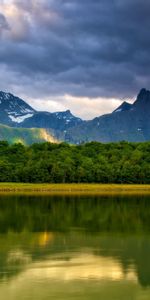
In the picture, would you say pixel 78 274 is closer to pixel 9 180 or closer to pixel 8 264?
pixel 8 264

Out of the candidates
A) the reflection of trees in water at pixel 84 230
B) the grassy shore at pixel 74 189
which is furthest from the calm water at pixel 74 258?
the grassy shore at pixel 74 189

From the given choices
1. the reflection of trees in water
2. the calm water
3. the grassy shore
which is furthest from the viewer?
the grassy shore

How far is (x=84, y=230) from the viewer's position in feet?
190

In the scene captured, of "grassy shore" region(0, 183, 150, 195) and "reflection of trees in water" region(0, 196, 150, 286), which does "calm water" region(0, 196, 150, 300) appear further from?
"grassy shore" region(0, 183, 150, 195)

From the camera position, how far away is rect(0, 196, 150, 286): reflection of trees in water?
40750 mm

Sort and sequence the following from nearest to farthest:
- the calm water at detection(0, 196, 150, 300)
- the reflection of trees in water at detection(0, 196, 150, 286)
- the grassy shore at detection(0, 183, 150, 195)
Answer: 1. the calm water at detection(0, 196, 150, 300)
2. the reflection of trees in water at detection(0, 196, 150, 286)
3. the grassy shore at detection(0, 183, 150, 195)

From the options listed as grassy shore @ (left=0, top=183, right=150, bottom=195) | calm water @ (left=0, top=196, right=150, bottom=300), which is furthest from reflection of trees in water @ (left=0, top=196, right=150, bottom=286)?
grassy shore @ (left=0, top=183, right=150, bottom=195)

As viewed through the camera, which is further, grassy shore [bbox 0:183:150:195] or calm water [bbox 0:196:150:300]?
grassy shore [bbox 0:183:150:195]

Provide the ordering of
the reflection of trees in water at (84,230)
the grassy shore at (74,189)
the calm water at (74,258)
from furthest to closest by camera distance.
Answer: the grassy shore at (74,189) < the reflection of trees in water at (84,230) < the calm water at (74,258)

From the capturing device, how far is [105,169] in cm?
18250

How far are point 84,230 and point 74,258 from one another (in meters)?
17.5

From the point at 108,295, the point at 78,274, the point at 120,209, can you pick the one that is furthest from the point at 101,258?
the point at 120,209

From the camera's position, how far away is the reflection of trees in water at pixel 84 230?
134 feet

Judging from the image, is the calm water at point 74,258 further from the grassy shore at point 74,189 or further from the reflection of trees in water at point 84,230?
the grassy shore at point 74,189
